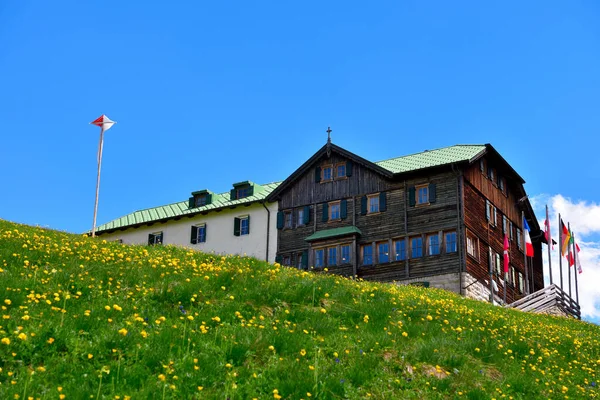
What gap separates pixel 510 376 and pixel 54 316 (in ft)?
26.8

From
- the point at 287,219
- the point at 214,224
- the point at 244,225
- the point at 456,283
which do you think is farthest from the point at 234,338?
the point at 214,224

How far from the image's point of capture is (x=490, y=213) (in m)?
49.9

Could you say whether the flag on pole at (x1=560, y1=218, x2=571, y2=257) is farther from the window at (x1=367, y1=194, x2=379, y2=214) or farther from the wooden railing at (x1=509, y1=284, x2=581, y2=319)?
the window at (x1=367, y1=194, x2=379, y2=214)

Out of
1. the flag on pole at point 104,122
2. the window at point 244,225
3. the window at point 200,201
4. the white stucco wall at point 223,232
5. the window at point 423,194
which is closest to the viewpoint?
the flag on pole at point 104,122

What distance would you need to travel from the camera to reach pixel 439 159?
48188 mm

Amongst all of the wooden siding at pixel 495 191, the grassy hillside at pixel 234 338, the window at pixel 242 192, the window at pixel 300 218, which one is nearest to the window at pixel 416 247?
the wooden siding at pixel 495 191

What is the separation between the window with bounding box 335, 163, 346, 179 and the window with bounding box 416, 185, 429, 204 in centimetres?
551

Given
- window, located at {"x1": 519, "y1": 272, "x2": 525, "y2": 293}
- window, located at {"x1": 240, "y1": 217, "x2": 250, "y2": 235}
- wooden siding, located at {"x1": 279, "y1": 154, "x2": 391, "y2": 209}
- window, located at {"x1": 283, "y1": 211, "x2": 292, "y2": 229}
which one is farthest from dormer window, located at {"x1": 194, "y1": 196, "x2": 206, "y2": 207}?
window, located at {"x1": 519, "y1": 272, "x2": 525, "y2": 293}

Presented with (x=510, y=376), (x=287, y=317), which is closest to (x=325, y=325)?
(x=287, y=317)

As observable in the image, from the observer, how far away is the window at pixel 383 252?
154 ft

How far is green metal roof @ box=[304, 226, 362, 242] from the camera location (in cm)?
4806

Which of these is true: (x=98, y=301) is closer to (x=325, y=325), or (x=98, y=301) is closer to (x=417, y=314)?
(x=325, y=325)

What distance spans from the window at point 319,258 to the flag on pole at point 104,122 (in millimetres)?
17154

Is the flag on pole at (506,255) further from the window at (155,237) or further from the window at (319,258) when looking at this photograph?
the window at (155,237)
